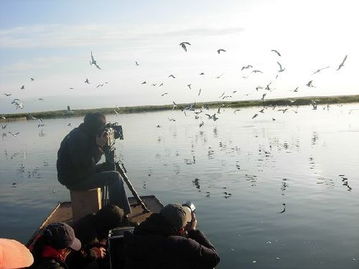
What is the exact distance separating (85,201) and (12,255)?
24.2 feet

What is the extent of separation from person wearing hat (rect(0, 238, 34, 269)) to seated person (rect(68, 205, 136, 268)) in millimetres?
3691

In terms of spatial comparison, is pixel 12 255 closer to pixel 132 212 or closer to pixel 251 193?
pixel 132 212

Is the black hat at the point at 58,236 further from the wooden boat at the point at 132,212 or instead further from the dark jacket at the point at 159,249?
the wooden boat at the point at 132,212

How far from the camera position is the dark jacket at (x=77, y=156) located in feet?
34.0

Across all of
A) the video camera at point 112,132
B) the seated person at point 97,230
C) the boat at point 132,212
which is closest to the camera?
the seated person at point 97,230

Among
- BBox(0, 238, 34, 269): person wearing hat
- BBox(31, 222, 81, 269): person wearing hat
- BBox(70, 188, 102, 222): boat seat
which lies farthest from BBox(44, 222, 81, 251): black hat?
BBox(70, 188, 102, 222): boat seat

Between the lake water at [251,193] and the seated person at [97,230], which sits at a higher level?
the seated person at [97,230]

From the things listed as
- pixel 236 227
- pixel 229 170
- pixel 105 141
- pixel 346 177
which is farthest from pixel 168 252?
pixel 229 170

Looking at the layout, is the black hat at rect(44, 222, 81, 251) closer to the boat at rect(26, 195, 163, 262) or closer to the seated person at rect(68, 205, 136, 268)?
A: the seated person at rect(68, 205, 136, 268)

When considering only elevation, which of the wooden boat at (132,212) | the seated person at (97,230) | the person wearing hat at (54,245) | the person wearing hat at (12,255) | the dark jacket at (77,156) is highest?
Result: the dark jacket at (77,156)

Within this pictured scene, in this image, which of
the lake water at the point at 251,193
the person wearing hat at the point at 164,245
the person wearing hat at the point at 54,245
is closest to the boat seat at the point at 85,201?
the lake water at the point at 251,193

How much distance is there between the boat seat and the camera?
11.1 m

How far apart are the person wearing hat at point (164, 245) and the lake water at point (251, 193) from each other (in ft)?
15.5

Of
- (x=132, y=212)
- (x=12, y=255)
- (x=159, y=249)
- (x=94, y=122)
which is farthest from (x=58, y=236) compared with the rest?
(x=132, y=212)
